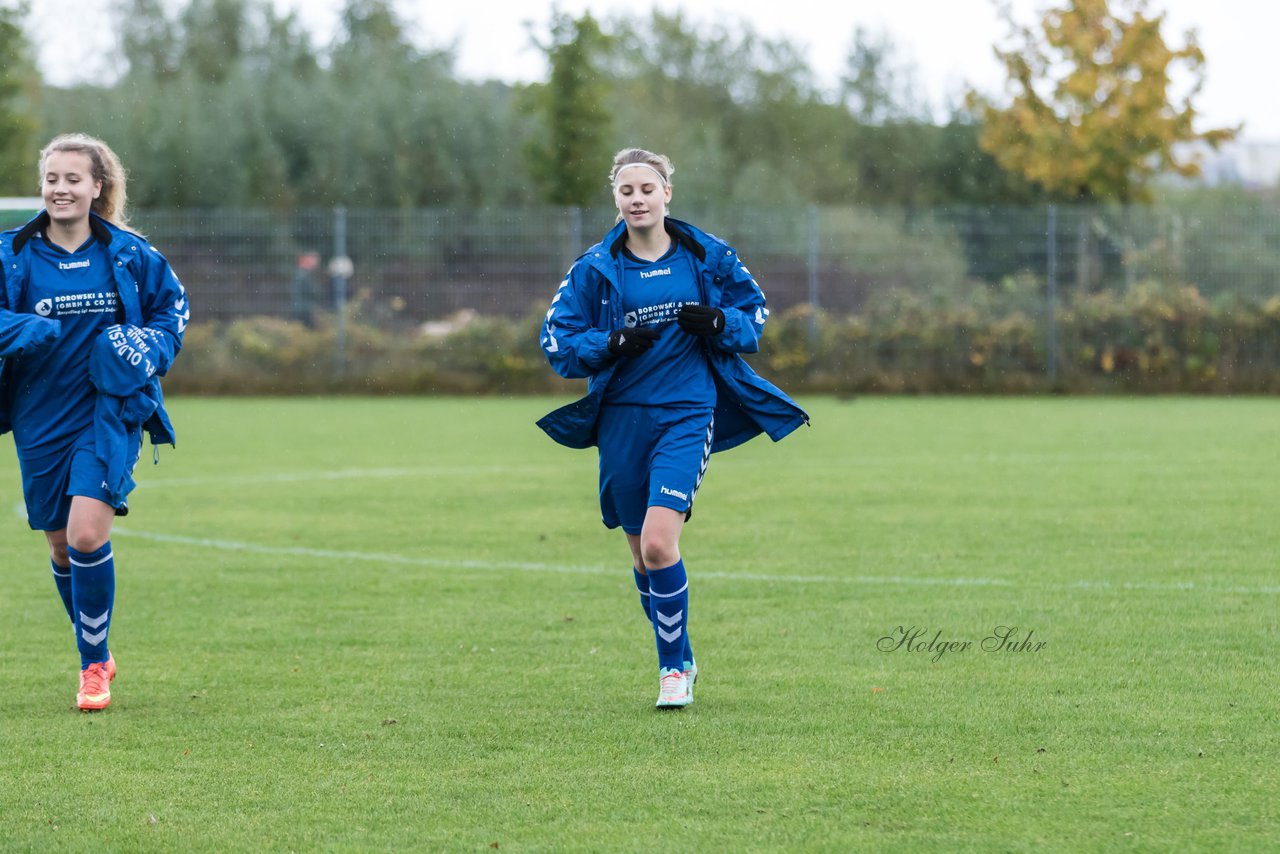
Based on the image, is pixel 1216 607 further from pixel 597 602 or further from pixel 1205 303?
pixel 1205 303

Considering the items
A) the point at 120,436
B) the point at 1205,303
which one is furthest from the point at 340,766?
the point at 1205,303

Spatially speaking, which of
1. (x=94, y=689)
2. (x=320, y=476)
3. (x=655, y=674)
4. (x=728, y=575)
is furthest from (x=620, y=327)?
(x=320, y=476)

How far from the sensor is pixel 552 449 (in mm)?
17625

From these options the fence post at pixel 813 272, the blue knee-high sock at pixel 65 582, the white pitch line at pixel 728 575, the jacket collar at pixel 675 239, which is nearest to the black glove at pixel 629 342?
the jacket collar at pixel 675 239

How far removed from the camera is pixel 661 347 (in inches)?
264

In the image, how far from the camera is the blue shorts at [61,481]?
651 centimetres

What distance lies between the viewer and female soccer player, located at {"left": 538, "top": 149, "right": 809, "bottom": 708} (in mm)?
6516

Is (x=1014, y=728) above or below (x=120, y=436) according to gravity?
below

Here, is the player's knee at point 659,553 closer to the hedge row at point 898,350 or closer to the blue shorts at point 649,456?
the blue shorts at point 649,456

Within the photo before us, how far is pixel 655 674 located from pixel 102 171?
2.77 m

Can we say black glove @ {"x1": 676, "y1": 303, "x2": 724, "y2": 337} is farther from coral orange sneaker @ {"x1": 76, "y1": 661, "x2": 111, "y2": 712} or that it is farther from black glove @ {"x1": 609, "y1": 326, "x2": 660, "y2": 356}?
coral orange sneaker @ {"x1": 76, "y1": 661, "x2": 111, "y2": 712}

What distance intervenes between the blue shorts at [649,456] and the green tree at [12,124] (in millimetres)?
27715

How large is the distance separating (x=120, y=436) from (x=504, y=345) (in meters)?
20.7

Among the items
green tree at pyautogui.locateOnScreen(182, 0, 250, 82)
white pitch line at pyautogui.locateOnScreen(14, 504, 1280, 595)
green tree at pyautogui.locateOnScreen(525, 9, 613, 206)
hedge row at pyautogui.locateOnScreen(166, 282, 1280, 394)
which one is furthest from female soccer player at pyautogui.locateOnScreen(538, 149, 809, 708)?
green tree at pyautogui.locateOnScreen(182, 0, 250, 82)
